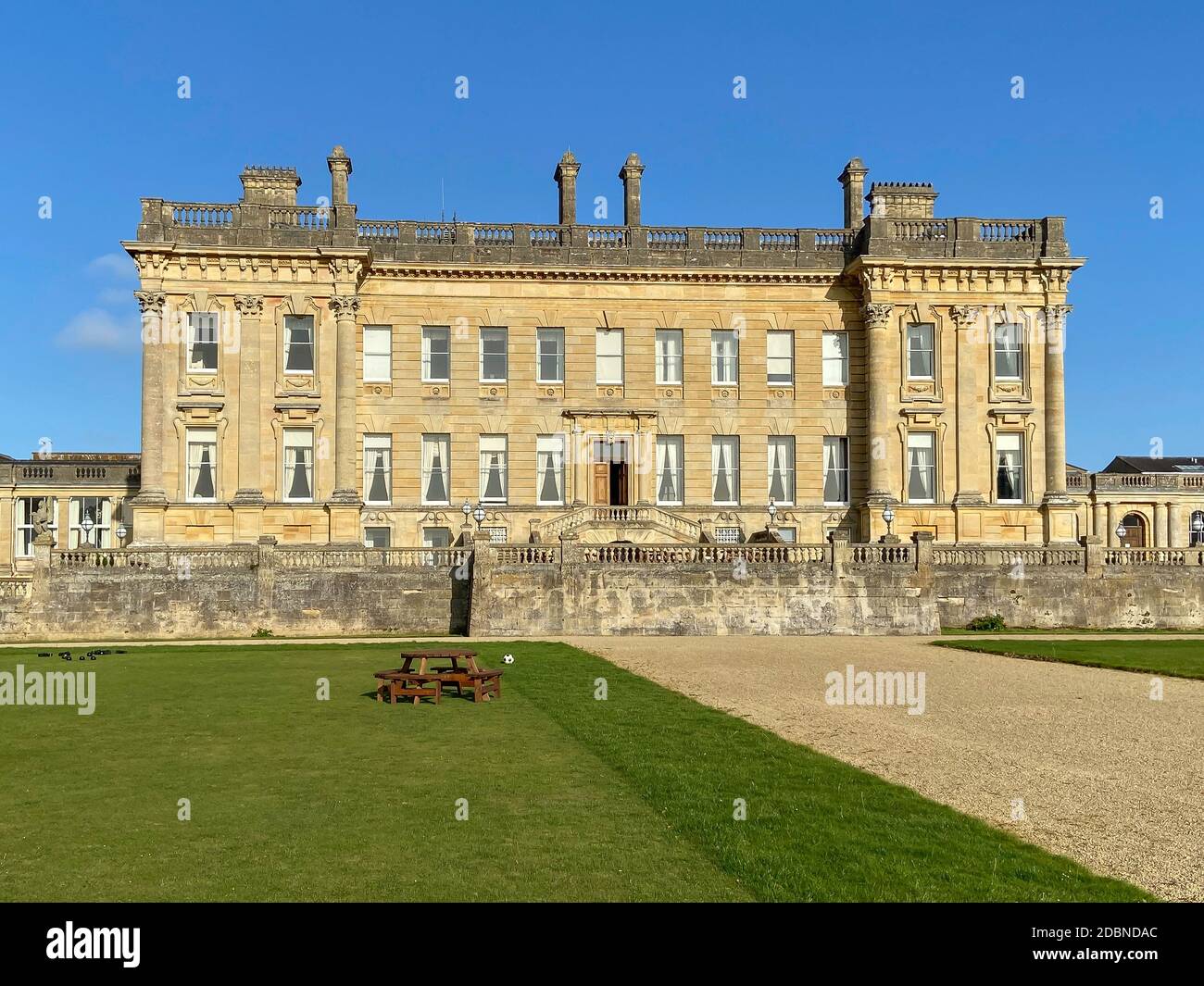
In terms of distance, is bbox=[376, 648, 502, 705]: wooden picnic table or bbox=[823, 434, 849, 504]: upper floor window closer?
bbox=[376, 648, 502, 705]: wooden picnic table

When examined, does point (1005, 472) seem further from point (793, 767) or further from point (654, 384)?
point (793, 767)

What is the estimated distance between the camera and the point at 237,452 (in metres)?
40.8

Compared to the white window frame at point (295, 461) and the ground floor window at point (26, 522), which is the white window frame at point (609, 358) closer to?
the white window frame at point (295, 461)

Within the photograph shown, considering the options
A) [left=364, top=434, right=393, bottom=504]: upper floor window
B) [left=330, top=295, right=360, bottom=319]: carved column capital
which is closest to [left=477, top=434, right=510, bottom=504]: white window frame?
[left=364, top=434, right=393, bottom=504]: upper floor window

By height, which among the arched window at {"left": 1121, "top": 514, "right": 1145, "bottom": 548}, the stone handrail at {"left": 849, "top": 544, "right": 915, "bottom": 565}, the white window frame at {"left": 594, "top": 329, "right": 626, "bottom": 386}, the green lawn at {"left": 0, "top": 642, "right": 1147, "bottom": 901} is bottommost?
the green lawn at {"left": 0, "top": 642, "right": 1147, "bottom": 901}

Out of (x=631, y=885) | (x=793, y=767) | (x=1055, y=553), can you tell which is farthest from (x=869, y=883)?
(x=1055, y=553)

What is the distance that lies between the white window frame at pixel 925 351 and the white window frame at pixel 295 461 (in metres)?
22.0

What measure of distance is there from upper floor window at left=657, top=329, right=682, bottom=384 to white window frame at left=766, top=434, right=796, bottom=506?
14.1ft

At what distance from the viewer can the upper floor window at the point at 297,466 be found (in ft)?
136

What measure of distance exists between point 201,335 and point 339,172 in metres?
7.85

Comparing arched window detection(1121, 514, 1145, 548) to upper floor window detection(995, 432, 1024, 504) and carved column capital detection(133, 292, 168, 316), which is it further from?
carved column capital detection(133, 292, 168, 316)

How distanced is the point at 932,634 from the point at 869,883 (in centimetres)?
2689

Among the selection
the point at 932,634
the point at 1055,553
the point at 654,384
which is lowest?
the point at 932,634

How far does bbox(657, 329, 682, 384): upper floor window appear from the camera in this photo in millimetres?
44406
